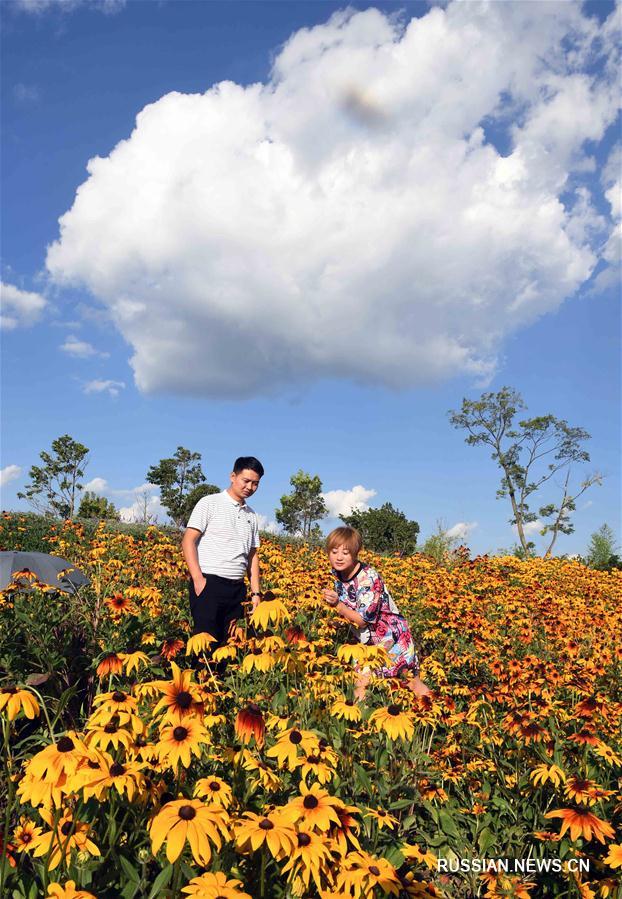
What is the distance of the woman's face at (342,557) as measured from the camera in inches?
184

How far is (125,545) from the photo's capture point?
8.62 meters

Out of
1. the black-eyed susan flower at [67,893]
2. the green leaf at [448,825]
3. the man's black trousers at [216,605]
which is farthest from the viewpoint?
the man's black trousers at [216,605]

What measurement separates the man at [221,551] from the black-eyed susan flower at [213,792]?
9.37 ft

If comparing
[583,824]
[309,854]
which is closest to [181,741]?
[309,854]

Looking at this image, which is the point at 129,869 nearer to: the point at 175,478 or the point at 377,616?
the point at 377,616

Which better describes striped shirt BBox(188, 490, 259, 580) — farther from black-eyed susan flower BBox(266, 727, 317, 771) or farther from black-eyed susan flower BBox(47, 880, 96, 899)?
black-eyed susan flower BBox(47, 880, 96, 899)

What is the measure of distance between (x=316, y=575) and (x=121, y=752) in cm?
465

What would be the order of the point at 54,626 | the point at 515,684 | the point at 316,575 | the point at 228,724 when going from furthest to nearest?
the point at 316,575, the point at 54,626, the point at 515,684, the point at 228,724

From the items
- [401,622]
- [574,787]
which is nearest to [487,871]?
[574,787]

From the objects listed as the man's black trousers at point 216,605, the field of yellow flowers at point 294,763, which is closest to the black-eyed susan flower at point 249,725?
the field of yellow flowers at point 294,763

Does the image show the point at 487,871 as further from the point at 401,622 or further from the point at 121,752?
the point at 401,622

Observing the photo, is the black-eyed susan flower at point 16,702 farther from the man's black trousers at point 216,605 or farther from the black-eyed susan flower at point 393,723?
the man's black trousers at point 216,605

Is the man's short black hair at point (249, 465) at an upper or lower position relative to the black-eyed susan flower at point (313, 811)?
upper

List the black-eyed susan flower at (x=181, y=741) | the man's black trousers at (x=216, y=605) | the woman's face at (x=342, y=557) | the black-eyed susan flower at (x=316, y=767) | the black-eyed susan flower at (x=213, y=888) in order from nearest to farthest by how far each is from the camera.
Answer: the black-eyed susan flower at (x=213, y=888)
the black-eyed susan flower at (x=181, y=741)
the black-eyed susan flower at (x=316, y=767)
the woman's face at (x=342, y=557)
the man's black trousers at (x=216, y=605)
